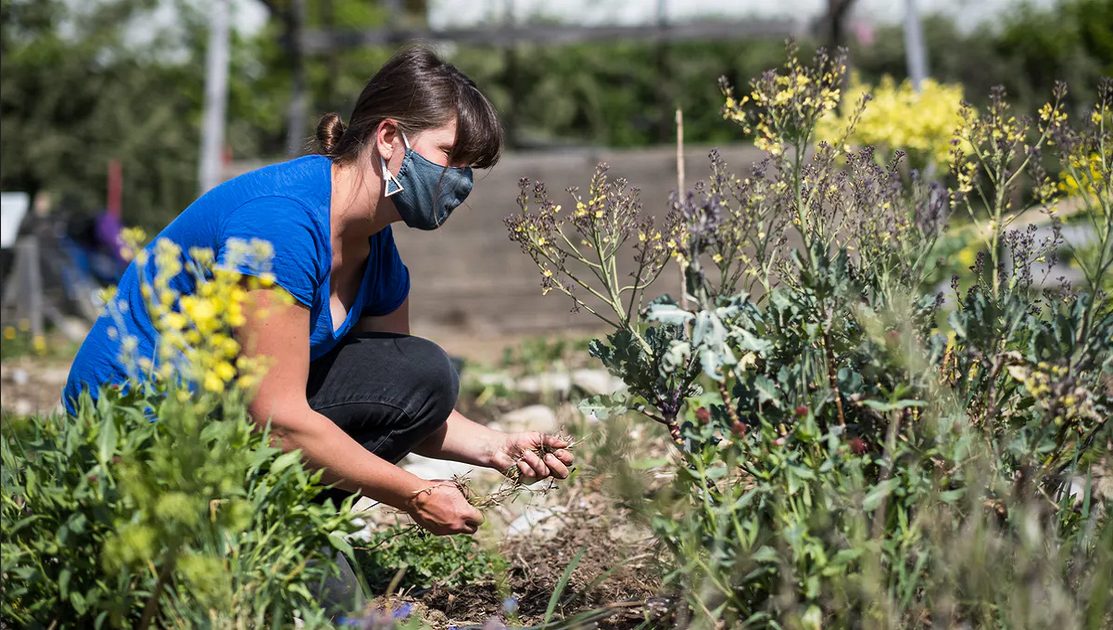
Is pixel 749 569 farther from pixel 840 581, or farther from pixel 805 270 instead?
pixel 805 270

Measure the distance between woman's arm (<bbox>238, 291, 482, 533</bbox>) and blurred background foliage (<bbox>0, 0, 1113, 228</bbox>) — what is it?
36.2ft

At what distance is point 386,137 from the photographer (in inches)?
90.2

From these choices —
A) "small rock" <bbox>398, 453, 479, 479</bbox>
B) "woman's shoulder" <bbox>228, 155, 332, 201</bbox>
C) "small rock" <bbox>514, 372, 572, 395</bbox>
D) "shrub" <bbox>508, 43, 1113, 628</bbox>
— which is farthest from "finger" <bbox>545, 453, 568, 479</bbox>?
"small rock" <bbox>514, 372, 572, 395</bbox>

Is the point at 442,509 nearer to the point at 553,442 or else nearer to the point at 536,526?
the point at 553,442

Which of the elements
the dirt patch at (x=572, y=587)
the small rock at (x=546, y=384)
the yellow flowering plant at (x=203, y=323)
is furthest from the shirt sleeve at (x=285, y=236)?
the small rock at (x=546, y=384)

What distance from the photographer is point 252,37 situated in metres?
17.6

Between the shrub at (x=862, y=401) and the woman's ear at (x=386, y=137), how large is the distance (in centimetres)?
36

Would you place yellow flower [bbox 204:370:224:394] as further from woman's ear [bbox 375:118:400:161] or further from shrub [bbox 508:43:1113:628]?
woman's ear [bbox 375:118:400:161]

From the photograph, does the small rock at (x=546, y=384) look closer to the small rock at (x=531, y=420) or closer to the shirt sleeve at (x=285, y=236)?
the small rock at (x=531, y=420)

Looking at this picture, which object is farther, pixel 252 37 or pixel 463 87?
pixel 252 37

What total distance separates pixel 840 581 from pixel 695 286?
0.54 metres

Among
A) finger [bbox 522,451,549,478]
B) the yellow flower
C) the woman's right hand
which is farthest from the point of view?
finger [bbox 522,451,549,478]

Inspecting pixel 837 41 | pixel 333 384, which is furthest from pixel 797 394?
pixel 837 41

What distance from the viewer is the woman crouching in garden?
2.00 metres
